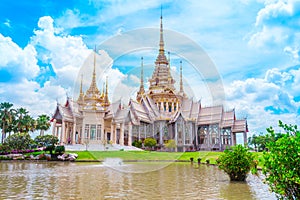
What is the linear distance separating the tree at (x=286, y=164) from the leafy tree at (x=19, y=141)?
32.1 m

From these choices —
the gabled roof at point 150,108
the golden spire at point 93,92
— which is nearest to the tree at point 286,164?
the golden spire at point 93,92

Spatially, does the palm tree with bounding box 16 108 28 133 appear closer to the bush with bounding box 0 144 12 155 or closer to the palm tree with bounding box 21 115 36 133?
the palm tree with bounding box 21 115 36 133

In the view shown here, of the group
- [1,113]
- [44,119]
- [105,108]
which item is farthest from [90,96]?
[1,113]

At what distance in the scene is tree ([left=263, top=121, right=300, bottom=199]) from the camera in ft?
17.4

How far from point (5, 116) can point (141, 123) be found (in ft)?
72.8

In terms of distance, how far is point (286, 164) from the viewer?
5.41 metres

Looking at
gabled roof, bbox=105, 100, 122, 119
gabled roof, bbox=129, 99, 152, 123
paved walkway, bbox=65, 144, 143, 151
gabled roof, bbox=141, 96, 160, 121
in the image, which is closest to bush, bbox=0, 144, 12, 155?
paved walkway, bbox=65, 144, 143, 151

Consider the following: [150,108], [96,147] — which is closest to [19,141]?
[96,147]

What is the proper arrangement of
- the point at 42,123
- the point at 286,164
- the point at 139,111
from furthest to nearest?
the point at 42,123, the point at 139,111, the point at 286,164

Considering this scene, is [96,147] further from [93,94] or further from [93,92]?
[93,92]

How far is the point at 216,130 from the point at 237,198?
37662 mm

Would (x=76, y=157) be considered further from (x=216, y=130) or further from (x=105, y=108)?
(x=216, y=130)

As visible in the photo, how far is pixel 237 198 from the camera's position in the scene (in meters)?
8.12

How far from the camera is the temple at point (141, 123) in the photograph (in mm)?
41531
